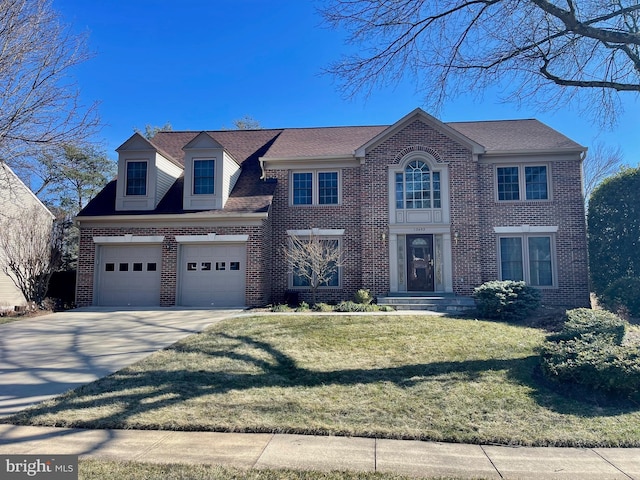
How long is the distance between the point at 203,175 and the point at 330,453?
12.7 m

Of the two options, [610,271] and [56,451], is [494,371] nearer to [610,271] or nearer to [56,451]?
[56,451]

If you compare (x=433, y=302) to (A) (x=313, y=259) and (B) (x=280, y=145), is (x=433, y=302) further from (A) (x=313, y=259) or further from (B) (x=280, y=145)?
(B) (x=280, y=145)

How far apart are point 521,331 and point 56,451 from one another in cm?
921

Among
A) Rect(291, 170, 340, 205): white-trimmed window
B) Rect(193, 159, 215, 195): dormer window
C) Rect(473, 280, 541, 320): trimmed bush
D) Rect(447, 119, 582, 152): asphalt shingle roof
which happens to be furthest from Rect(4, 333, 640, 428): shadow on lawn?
Rect(447, 119, 582, 152): asphalt shingle roof

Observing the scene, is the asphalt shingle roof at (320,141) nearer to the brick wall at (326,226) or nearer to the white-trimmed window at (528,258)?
the brick wall at (326,226)

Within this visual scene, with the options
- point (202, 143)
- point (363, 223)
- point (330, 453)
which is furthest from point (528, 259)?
point (330, 453)

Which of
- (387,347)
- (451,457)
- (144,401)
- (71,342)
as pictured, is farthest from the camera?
(71,342)

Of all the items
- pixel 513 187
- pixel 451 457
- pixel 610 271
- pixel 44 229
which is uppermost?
pixel 513 187

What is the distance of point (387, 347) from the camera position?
25.9 ft

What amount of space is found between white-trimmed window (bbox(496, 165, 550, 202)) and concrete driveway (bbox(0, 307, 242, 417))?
35.8ft

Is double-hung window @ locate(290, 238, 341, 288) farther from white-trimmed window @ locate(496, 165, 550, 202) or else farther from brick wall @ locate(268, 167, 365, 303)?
white-trimmed window @ locate(496, 165, 550, 202)

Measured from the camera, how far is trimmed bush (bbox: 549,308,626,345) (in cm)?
682

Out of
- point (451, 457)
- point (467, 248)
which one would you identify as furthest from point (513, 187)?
point (451, 457)

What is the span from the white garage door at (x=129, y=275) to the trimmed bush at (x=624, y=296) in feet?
49.9
